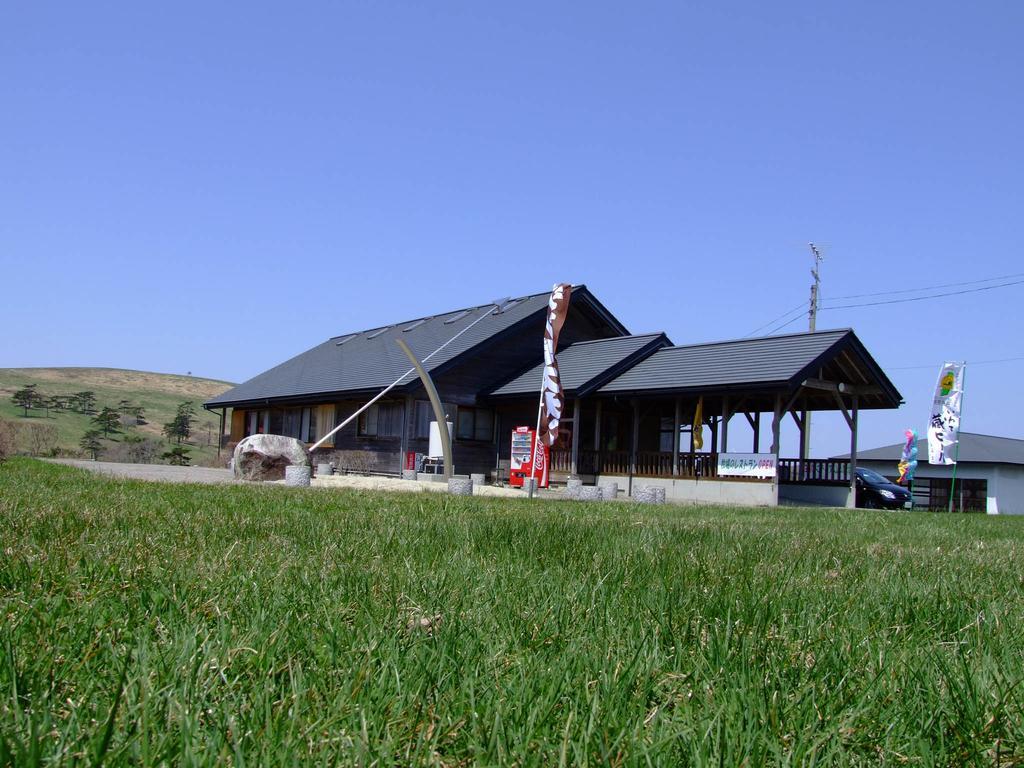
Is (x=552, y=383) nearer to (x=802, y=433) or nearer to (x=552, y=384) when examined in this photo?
(x=552, y=384)

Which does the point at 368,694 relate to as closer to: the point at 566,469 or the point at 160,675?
the point at 160,675

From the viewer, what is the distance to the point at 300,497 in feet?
30.3

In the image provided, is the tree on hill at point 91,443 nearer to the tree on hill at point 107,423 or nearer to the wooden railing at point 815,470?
the tree on hill at point 107,423

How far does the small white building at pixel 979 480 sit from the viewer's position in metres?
36.8

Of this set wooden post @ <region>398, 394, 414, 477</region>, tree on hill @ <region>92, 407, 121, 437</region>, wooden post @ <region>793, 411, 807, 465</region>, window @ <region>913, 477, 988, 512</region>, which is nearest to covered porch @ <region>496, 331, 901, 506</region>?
wooden post @ <region>793, 411, 807, 465</region>

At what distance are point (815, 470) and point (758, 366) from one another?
16.5 feet

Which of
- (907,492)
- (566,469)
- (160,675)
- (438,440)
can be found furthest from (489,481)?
(160,675)

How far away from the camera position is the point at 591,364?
27.7 m

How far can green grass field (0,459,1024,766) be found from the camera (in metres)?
1.62

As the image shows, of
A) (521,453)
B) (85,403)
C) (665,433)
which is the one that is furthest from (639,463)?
(85,403)

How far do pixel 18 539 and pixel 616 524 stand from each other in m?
4.38

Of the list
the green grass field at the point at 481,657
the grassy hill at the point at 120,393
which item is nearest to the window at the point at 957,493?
the grassy hill at the point at 120,393

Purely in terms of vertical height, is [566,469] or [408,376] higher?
[408,376]

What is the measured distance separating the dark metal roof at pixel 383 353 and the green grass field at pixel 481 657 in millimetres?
23664
